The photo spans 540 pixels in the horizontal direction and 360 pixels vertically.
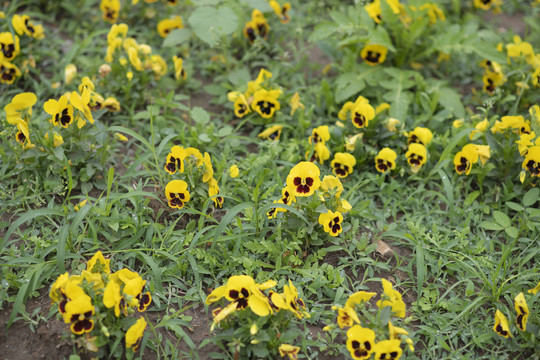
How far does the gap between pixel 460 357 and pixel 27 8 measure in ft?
17.8

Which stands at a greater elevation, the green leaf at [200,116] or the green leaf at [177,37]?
the green leaf at [177,37]

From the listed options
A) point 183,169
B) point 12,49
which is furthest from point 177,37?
point 183,169

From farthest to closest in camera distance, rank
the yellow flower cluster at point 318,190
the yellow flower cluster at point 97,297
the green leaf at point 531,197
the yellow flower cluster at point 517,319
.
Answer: the green leaf at point 531,197, the yellow flower cluster at point 318,190, the yellow flower cluster at point 517,319, the yellow flower cluster at point 97,297

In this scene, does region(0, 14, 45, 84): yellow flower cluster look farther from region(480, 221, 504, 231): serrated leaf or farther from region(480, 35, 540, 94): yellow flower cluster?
region(480, 35, 540, 94): yellow flower cluster

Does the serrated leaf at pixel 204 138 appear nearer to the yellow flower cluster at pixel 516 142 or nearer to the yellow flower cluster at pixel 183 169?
the yellow flower cluster at pixel 183 169

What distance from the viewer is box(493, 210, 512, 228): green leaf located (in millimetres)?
3589

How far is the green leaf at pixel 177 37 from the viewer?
471 centimetres

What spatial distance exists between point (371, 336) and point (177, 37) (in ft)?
11.4

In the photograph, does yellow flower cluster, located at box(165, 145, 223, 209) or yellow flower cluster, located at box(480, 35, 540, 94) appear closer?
yellow flower cluster, located at box(165, 145, 223, 209)

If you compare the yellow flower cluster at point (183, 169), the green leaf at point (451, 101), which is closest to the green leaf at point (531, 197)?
the green leaf at point (451, 101)

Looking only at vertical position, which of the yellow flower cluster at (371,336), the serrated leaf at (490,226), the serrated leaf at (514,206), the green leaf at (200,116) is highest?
the green leaf at (200,116)

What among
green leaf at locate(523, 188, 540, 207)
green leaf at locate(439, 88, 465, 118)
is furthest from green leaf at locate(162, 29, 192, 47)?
green leaf at locate(523, 188, 540, 207)

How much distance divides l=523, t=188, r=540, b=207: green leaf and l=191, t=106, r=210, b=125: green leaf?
263 cm

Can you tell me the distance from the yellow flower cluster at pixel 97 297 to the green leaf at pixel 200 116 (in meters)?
1.81
